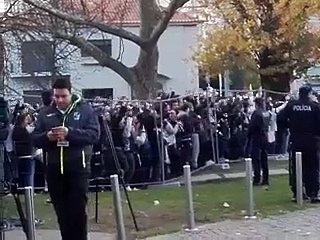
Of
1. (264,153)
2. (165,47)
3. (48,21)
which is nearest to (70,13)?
(48,21)

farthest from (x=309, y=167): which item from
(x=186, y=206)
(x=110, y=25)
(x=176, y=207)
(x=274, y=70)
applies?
(x=274, y=70)

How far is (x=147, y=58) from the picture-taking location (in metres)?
30.9

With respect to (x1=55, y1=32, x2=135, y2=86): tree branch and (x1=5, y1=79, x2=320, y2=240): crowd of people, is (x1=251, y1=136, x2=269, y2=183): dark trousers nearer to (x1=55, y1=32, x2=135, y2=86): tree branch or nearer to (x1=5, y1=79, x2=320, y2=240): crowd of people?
(x1=5, y1=79, x2=320, y2=240): crowd of people

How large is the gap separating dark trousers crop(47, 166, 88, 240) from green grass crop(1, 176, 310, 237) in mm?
2701

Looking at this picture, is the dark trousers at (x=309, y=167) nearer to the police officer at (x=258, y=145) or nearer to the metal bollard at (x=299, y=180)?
A: the metal bollard at (x=299, y=180)

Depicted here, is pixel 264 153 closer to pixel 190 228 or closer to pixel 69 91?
pixel 190 228

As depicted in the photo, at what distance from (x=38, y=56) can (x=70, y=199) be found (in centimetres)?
2146

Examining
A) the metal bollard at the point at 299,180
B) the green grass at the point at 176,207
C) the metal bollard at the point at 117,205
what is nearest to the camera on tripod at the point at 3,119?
the metal bollard at the point at 117,205

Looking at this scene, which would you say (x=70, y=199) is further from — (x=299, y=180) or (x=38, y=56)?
(x=38, y=56)

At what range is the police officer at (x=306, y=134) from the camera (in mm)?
15188

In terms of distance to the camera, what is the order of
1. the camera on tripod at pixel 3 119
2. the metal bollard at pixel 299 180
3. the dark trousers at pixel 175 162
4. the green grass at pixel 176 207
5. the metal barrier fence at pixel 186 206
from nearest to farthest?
the metal barrier fence at pixel 186 206
the camera on tripod at pixel 3 119
the green grass at pixel 176 207
the metal bollard at pixel 299 180
the dark trousers at pixel 175 162

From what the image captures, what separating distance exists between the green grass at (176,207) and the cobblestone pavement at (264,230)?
45 cm

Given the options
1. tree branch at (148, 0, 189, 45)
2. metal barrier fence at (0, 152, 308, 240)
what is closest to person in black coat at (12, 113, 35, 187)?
metal barrier fence at (0, 152, 308, 240)

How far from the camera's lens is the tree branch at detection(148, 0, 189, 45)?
27703mm
